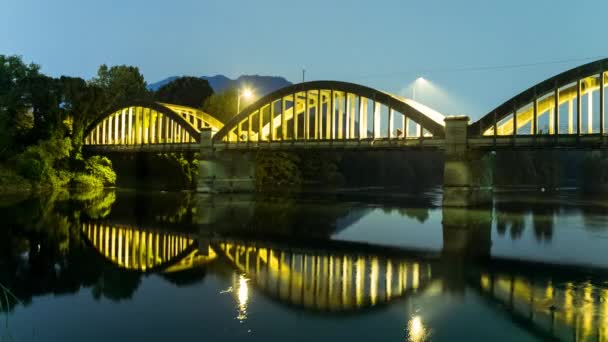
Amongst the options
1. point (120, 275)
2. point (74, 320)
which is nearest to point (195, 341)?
point (74, 320)

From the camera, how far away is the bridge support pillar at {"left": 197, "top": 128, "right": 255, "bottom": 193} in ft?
227

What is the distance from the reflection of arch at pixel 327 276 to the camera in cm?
1800

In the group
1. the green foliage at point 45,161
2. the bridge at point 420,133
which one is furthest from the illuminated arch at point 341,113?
the green foliage at point 45,161

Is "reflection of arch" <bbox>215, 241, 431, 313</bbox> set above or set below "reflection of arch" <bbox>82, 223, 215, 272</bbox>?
below

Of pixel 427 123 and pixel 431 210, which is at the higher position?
pixel 427 123

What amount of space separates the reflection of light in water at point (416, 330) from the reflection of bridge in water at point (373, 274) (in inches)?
75.2

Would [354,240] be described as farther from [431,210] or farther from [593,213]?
[593,213]

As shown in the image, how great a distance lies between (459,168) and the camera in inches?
1908

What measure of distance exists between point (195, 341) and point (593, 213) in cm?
4497

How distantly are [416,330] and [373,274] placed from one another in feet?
24.4

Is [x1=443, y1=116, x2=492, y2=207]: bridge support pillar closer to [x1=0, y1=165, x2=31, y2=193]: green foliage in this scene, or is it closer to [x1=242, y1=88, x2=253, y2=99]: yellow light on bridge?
[x1=242, y1=88, x2=253, y2=99]: yellow light on bridge

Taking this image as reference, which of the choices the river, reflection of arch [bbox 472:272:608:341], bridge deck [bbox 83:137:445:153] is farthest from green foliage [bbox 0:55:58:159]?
reflection of arch [bbox 472:272:608:341]

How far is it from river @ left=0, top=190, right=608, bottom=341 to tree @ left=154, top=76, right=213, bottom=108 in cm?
6876

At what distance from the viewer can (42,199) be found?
179ft
